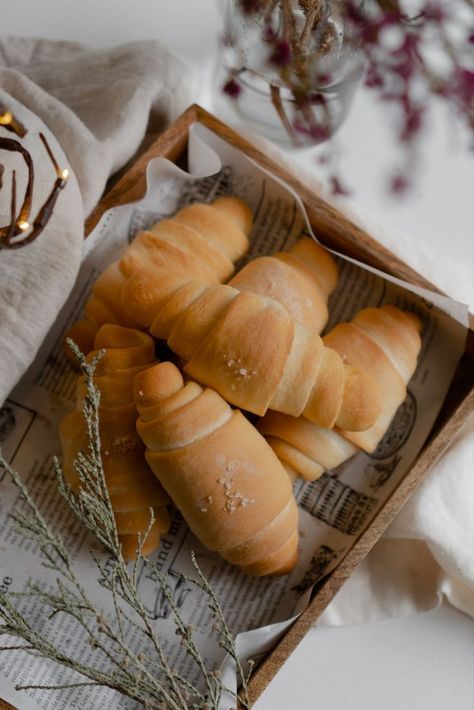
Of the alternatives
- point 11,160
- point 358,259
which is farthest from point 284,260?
point 11,160

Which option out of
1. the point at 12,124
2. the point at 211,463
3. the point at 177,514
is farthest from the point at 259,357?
the point at 12,124

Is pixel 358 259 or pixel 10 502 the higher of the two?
pixel 358 259

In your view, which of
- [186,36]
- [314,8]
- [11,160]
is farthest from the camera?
[186,36]

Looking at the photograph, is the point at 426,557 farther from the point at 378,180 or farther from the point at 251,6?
the point at 251,6

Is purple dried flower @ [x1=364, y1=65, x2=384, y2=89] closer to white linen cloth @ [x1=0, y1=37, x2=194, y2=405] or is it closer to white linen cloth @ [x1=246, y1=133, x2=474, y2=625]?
white linen cloth @ [x1=0, y1=37, x2=194, y2=405]

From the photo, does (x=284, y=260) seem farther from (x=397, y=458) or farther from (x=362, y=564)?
(x=362, y=564)

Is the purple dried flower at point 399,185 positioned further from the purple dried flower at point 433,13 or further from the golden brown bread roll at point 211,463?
the golden brown bread roll at point 211,463
